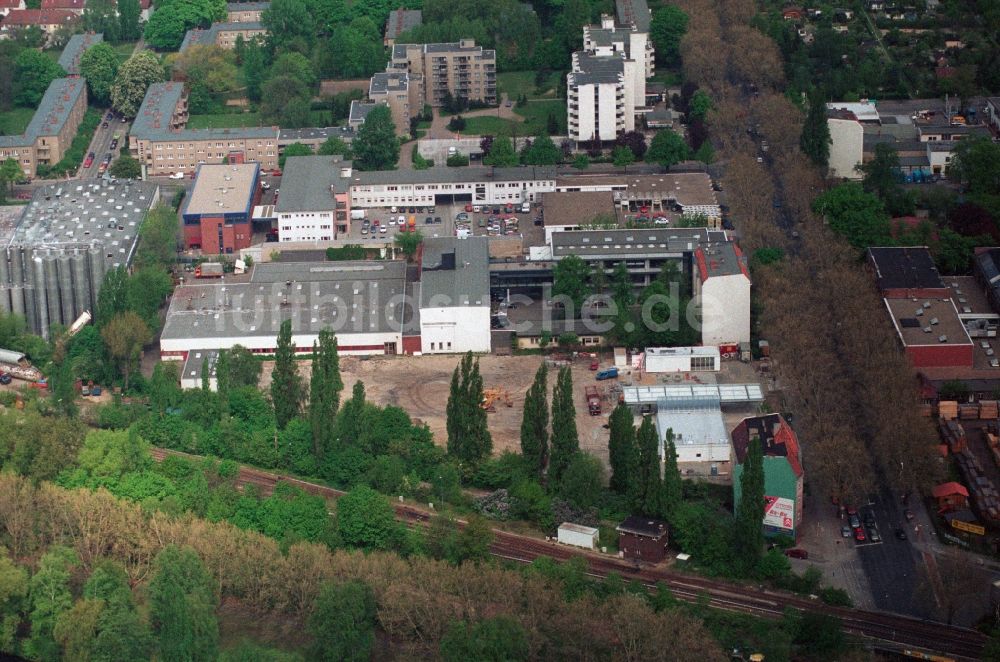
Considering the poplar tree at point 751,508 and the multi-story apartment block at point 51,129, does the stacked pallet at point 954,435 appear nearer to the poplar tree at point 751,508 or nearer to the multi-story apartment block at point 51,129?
the poplar tree at point 751,508

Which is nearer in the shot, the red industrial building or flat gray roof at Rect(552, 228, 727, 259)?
flat gray roof at Rect(552, 228, 727, 259)

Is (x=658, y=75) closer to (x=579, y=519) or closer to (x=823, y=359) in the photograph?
(x=823, y=359)

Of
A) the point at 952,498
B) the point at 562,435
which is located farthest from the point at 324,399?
the point at 952,498

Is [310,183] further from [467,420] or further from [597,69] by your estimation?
[467,420]

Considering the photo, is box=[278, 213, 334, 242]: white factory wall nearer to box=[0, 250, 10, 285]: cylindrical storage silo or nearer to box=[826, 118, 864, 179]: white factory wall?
box=[0, 250, 10, 285]: cylindrical storage silo

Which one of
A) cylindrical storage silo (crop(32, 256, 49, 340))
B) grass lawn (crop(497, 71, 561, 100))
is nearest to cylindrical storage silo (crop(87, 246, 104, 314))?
cylindrical storage silo (crop(32, 256, 49, 340))

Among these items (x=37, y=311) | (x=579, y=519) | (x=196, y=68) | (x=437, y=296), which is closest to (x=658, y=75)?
(x=196, y=68)
